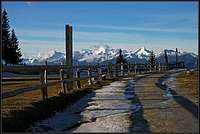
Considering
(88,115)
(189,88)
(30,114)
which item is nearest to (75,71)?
(189,88)

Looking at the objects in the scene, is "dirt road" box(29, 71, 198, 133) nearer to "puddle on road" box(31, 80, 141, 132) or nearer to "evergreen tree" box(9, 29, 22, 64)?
"puddle on road" box(31, 80, 141, 132)

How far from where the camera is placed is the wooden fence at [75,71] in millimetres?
12242

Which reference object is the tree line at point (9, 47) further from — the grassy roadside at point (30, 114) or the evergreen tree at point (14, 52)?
the grassy roadside at point (30, 114)

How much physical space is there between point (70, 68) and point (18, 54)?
6209 centimetres

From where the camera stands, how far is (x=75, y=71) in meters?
23.5

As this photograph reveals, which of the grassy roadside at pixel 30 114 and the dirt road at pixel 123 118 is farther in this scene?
the dirt road at pixel 123 118

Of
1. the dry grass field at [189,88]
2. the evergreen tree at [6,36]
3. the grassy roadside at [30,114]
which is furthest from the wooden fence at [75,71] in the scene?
the evergreen tree at [6,36]

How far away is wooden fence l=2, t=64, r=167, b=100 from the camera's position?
12.2 m

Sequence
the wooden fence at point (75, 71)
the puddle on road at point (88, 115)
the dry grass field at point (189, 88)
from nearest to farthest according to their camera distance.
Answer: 1. the puddle on road at point (88, 115)
2. the wooden fence at point (75, 71)
3. the dry grass field at point (189, 88)

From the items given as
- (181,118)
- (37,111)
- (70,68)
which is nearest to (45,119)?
(37,111)

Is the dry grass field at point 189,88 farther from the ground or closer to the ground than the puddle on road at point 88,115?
farther from the ground

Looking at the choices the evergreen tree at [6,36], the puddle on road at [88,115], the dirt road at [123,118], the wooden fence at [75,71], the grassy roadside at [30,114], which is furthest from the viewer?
the evergreen tree at [6,36]

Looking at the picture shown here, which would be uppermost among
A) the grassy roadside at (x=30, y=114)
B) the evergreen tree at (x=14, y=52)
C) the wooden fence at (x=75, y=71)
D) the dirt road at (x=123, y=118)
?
the evergreen tree at (x=14, y=52)

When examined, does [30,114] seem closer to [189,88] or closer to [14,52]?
[189,88]
